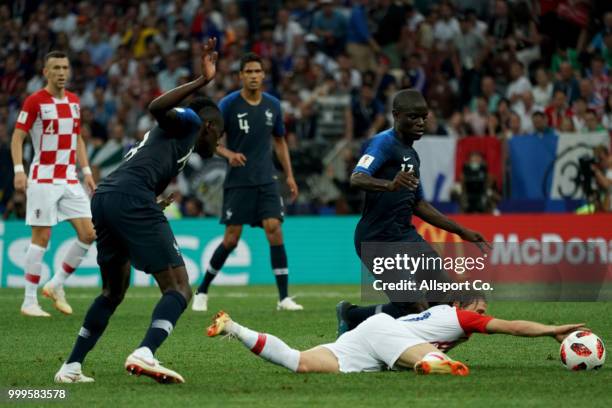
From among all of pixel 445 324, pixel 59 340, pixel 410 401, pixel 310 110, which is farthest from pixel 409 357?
pixel 310 110

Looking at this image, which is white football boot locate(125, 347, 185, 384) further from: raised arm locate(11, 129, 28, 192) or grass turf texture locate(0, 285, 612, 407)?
raised arm locate(11, 129, 28, 192)

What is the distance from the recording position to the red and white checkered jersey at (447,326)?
329 inches

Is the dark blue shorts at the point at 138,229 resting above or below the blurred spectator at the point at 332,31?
below

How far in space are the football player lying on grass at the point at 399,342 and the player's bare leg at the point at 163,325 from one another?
389 mm

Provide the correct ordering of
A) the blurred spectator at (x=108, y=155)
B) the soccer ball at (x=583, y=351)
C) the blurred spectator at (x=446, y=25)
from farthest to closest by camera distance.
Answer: the blurred spectator at (x=446, y=25) < the blurred spectator at (x=108, y=155) < the soccer ball at (x=583, y=351)

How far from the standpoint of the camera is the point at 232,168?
1392cm

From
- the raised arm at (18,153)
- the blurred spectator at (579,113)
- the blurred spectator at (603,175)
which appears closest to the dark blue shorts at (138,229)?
the raised arm at (18,153)

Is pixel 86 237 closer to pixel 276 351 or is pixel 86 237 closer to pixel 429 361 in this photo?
Result: pixel 276 351

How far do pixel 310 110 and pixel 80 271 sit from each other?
5200mm

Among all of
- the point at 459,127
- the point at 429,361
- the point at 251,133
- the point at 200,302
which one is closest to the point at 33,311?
the point at 200,302

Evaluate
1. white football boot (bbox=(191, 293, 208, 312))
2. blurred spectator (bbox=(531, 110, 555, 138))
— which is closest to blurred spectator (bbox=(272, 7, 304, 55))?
blurred spectator (bbox=(531, 110, 555, 138))

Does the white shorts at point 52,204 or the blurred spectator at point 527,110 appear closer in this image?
the white shorts at point 52,204

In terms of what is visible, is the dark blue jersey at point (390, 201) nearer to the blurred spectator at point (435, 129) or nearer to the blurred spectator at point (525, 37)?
the blurred spectator at point (435, 129)

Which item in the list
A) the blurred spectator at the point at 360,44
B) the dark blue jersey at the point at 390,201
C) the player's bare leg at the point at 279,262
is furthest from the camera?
the blurred spectator at the point at 360,44
